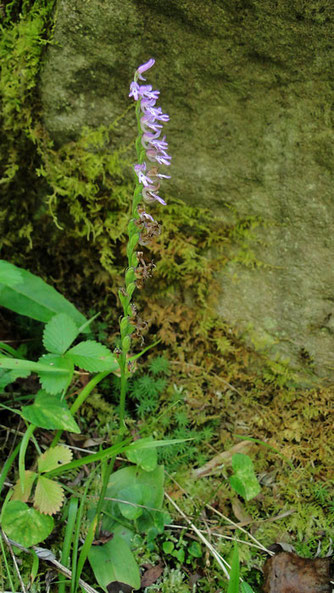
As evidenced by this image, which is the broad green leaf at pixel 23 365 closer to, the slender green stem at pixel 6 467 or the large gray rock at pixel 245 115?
the slender green stem at pixel 6 467

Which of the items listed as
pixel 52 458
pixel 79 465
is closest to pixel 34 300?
pixel 52 458

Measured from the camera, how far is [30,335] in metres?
2.66

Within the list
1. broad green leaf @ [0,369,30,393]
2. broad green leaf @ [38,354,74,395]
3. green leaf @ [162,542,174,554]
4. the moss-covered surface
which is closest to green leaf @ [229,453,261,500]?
the moss-covered surface

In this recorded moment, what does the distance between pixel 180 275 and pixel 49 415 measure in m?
1.03

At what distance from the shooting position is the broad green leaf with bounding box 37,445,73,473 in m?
2.01

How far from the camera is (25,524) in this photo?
73.9 inches

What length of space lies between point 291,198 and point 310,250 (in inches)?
10.5

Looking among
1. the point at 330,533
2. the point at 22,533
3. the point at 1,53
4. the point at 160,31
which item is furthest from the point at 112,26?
the point at 330,533

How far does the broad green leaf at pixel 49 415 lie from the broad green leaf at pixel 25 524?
0.30m

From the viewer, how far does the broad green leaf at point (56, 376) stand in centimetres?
202

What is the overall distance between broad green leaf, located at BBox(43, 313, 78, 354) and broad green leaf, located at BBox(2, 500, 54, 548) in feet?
1.99

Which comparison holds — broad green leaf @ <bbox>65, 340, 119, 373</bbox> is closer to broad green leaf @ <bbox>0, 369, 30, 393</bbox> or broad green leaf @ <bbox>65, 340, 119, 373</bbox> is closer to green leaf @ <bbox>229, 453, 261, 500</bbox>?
broad green leaf @ <bbox>0, 369, 30, 393</bbox>

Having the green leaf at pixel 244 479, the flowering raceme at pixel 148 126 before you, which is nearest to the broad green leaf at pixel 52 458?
the green leaf at pixel 244 479

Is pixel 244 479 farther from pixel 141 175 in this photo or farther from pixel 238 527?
pixel 141 175
